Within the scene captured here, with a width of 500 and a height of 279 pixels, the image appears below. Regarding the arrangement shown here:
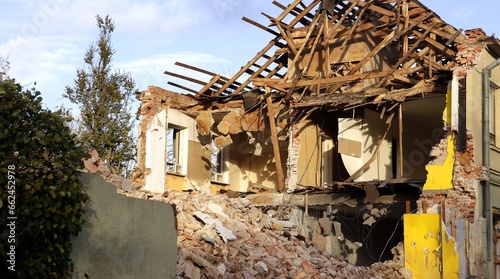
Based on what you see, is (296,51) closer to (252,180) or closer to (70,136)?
(252,180)

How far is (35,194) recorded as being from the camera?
880 centimetres

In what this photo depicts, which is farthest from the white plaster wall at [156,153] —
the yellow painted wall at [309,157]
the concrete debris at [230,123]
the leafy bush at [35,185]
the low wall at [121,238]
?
the leafy bush at [35,185]

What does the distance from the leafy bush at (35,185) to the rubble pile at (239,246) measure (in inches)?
186

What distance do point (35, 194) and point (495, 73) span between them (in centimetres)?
1557

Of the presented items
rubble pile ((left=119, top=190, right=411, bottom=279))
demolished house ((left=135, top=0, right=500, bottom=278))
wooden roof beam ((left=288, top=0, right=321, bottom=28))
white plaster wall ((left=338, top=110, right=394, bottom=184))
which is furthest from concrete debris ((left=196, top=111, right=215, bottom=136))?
white plaster wall ((left=338, top=110, right=394, bottom=184))

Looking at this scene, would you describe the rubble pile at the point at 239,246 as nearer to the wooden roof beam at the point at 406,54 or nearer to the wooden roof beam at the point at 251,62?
the wooden roof beam at the point at 406,54

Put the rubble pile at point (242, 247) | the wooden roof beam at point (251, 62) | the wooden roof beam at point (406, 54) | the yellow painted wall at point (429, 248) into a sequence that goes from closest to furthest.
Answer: the rubble pile at point (242, 247) → the yellow painted wall at point (429, 248) → the wooden roof beam at point (406, 54) → the wooden roof beam at point (251, 62)

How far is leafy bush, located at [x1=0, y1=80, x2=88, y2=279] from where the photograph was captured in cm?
852

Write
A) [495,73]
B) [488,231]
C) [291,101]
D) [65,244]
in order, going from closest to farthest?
1. [65,244]
2. [488,231]
3. [495,73]
4. [291,101]

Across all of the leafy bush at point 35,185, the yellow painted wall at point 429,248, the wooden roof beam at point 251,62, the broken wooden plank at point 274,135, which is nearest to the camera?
the leafy bush at point 35,185

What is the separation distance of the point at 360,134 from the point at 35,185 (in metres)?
15.7

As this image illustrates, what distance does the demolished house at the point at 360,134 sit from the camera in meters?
19.4

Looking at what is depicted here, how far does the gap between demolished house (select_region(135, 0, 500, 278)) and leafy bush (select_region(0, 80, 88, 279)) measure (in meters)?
12.0

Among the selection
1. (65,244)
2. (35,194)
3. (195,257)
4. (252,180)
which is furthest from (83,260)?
(252,180)
